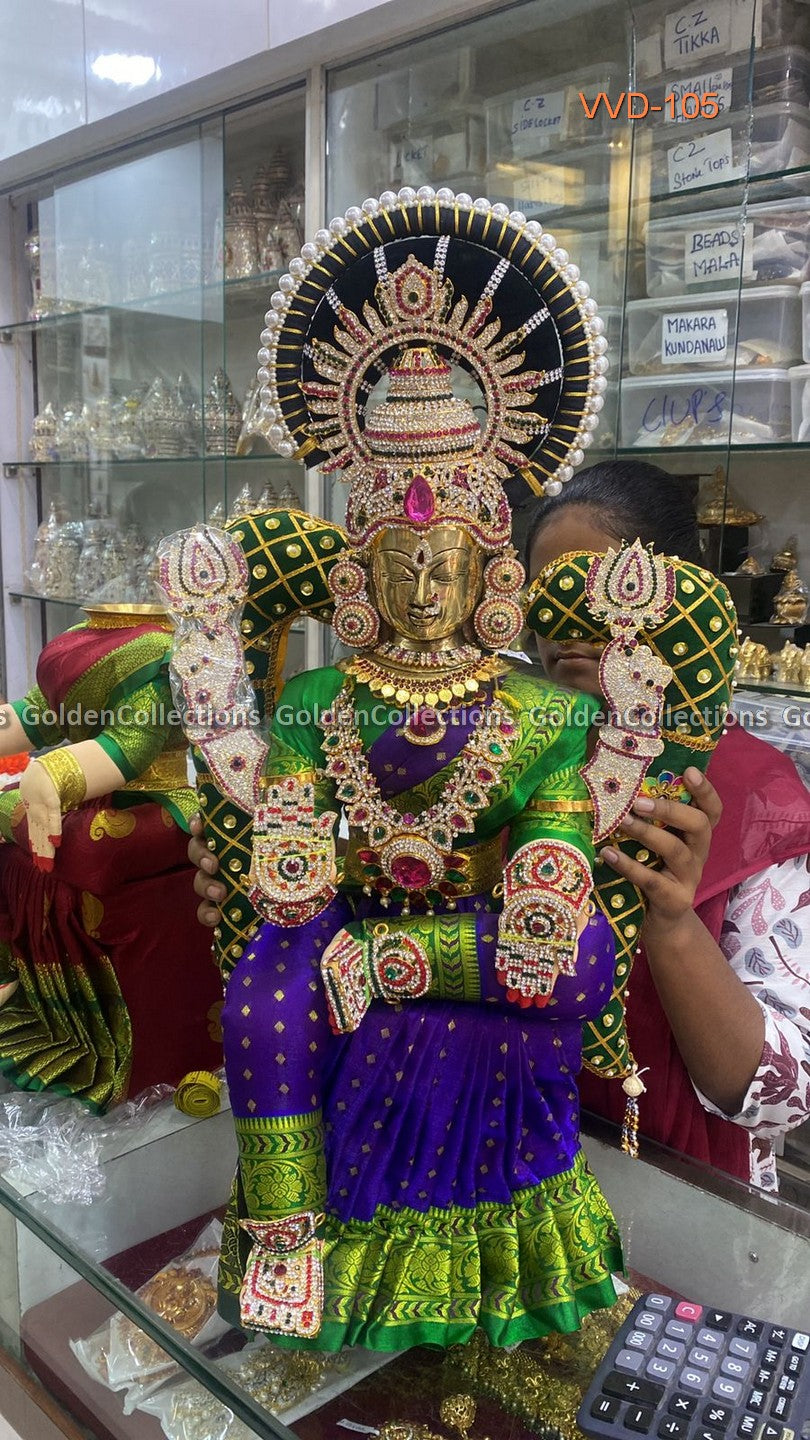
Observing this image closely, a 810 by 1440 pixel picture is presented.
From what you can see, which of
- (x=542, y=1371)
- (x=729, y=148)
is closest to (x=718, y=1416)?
(x=542, y=1371)

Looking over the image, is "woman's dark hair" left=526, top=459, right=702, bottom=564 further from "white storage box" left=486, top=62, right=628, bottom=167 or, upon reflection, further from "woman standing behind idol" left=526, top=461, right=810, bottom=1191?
"white storage box" left=486, top=62, right=628, bottom=167

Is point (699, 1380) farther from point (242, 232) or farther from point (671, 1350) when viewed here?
point (242, 232)

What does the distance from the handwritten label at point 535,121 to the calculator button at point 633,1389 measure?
2016 millimetres

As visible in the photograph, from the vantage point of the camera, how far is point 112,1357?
0.87m

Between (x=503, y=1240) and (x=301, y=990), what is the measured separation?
25 centimetres

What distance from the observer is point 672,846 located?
854 mm

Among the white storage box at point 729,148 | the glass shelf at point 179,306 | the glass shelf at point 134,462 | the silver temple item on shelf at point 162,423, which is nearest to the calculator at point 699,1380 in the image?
the white storage box at point 729,148

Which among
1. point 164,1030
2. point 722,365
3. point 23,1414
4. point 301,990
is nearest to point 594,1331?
point 301,990

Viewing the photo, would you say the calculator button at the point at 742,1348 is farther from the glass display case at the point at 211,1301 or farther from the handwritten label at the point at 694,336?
the handwritten label at the point at 694,336

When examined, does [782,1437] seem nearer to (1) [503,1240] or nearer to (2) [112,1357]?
(1) [503,1240]

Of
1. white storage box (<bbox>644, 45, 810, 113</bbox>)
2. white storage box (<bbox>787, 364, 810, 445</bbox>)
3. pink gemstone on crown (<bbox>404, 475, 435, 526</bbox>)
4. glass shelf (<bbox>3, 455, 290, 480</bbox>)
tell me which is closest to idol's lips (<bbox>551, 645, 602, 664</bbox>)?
pink gemstone on crown (<bbox>404, 475, 435, 526</bbox>)

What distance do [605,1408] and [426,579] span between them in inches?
22.1

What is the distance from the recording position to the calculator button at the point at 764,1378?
0.72 m

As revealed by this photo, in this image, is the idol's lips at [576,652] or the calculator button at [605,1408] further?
the idol's lips at [576,652]
